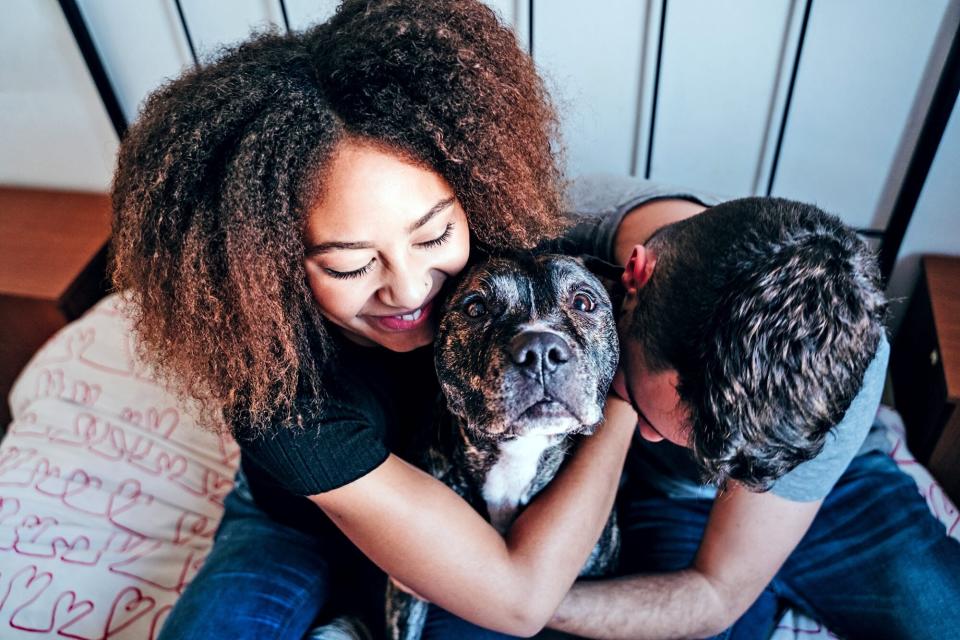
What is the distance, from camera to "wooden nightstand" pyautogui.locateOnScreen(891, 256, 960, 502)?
165 cm

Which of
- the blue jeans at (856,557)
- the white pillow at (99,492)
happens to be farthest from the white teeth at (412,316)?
the white pillow at (99,492)

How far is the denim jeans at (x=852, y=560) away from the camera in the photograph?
1400 millimetres

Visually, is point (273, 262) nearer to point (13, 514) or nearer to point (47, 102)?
point (13, 514)

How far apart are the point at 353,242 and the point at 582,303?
0.38m

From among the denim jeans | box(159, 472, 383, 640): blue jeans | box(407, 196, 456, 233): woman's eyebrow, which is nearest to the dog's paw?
box(159, 472, 383, 640): blue jeans

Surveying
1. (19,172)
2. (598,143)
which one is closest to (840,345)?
(598,143)

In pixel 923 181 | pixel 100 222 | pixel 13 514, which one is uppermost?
pixel 923 181

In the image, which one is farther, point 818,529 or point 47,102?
point 47,102

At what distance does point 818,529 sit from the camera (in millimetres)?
1578

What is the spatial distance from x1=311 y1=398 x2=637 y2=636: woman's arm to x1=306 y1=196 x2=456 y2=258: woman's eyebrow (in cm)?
38

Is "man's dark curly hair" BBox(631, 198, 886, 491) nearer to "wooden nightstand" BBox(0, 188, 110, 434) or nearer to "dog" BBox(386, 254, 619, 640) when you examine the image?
"dog" BBox(386, 254, 619, 640)

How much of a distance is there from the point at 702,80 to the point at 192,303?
1.40 m

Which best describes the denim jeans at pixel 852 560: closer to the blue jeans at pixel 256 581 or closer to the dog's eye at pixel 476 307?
the blue jeans at pixel 256 581

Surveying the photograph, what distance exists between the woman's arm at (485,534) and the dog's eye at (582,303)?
0.25 metres
